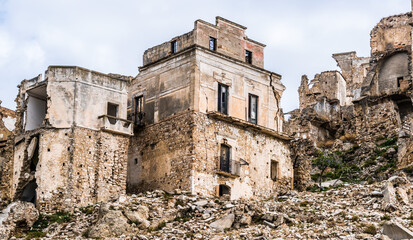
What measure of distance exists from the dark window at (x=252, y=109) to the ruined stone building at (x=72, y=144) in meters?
7.34

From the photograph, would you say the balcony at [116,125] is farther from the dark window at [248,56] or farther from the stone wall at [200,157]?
the dark window at [248,56]

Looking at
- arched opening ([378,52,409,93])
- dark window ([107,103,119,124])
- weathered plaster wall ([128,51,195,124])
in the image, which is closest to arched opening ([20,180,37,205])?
dark window ([107,103,119,124])

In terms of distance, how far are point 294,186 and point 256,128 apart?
480 centimetres

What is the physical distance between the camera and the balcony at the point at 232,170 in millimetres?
45562

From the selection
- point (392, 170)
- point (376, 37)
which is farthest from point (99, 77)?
point (376, 37)

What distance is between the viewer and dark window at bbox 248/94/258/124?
48594 millimetres

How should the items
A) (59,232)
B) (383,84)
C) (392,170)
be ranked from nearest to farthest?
(59,232), (392,170), (383,84)

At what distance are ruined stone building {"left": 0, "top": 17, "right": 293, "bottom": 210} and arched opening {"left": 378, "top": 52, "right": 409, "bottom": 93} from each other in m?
11.1

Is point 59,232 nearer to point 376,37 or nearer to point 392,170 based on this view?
point 392,170

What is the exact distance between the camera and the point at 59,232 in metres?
39.5

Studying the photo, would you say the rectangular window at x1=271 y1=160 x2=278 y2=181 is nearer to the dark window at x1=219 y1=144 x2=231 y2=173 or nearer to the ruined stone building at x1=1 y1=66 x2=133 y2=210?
the dark window at x1=219 y1=144 x2=231 y2=173

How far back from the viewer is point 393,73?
5875cm

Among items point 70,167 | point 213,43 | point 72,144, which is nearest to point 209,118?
point 213,43

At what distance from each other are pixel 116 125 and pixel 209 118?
16.5ft
